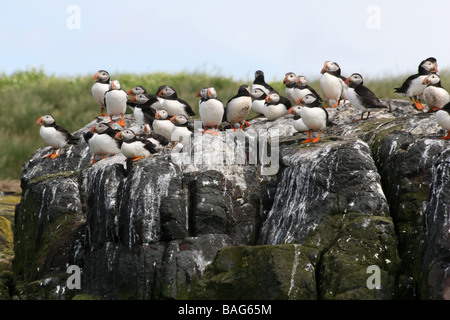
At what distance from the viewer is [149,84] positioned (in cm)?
2714

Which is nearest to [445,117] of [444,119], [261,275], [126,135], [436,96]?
[444,119]

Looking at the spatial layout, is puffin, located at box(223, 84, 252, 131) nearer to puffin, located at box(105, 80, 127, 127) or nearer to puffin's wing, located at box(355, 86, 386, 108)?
puffin's wing, located at box(355, 86, 386, 108)

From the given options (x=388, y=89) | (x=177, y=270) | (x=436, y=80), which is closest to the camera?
(x=177, y=270)

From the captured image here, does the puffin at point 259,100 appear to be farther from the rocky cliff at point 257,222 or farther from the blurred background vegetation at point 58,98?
the blurred background vegetation at point 58,98

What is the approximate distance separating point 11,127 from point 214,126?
39.1 ft

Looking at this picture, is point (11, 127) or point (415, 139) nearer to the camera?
point (415, 139)

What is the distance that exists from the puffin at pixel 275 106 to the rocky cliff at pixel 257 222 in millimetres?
1828

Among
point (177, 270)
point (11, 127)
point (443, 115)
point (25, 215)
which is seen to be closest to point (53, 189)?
point (25, 215)

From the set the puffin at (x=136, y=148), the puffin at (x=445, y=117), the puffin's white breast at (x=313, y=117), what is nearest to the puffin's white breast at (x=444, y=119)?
the puffin at (x=445, y=117)

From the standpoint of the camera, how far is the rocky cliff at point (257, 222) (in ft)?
33.0

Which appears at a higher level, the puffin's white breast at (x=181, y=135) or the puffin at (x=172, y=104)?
the puffin at (x=172, y=104)

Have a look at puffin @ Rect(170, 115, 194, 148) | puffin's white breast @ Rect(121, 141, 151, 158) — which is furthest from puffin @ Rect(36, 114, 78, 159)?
puffin's white breast @ Rect(121, 141, 151, 158)

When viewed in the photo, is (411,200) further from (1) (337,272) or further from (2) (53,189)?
(2) (53,189)

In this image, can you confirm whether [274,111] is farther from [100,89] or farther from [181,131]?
[100,89]
